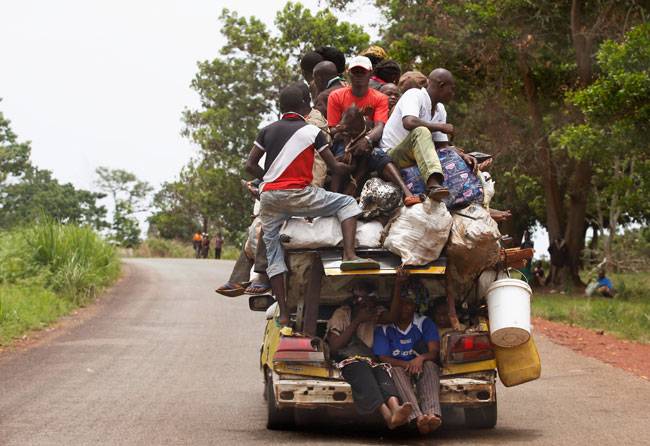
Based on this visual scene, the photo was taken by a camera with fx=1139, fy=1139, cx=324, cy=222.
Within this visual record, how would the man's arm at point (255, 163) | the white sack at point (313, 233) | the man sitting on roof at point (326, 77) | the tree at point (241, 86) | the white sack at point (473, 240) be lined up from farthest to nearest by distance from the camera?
the tree at point (241, 86) < the man sitting on roof at point (326, 77) < the man's arm at point (255, 163) < the white sack at point (313, 233) < the white sack at point (473, 240)

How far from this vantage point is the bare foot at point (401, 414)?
8.27 meters

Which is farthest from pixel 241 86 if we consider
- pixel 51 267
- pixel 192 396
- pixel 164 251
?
Answer: pixel 192 396

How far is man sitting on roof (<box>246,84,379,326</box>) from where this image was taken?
8.90 metres

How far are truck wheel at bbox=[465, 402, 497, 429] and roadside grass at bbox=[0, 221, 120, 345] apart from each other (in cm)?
1352

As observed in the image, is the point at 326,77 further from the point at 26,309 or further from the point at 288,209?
the point at 26,309

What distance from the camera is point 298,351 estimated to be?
28.8 ft

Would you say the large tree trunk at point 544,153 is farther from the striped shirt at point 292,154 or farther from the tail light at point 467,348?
the tail light at point 467,348

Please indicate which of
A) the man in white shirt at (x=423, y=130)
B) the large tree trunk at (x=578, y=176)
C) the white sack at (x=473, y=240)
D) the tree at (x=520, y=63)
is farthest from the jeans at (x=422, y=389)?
the large tree trunk at (x=578, y=176)

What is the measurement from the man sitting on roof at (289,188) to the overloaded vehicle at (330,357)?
21 centimetres

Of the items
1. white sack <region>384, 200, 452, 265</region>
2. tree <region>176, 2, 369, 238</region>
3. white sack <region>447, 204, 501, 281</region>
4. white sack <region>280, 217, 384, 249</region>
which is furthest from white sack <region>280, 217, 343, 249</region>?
tree <region>176, 2, 369, 238</region>

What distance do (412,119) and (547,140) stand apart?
68.9 feet

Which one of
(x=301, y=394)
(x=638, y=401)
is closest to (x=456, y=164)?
(x=301, y=394)

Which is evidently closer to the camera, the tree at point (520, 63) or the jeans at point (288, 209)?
the jeans at point (288, 209)

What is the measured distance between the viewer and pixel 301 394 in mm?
8672
